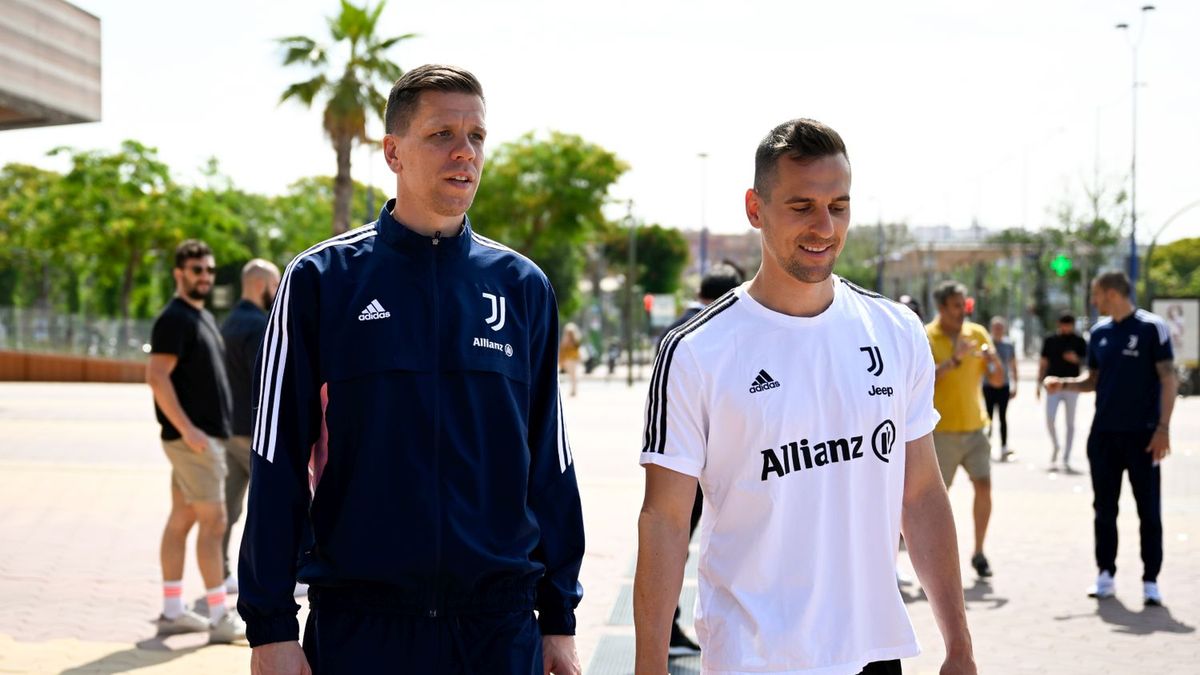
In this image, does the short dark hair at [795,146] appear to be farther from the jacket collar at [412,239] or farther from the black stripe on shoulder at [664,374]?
the jacket collar at [412,239]

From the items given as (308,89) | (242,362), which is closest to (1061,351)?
(242,362)

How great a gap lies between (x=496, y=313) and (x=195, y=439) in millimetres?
4622

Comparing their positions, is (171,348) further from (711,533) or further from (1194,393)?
(1194,393)

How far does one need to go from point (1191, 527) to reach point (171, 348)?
8944mm

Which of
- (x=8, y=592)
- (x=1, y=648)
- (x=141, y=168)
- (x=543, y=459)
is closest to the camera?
(x=543, y=459)

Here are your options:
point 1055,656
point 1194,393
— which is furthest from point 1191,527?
point 1194,393

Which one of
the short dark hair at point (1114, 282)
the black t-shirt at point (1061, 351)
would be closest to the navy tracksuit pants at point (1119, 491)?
the short dark hair at point (1114, 282)

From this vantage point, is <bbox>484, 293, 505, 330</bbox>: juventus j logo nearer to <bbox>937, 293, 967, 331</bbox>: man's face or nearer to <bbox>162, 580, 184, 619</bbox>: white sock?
<bbox>162, 580, 184, 619</bbox>: white sock

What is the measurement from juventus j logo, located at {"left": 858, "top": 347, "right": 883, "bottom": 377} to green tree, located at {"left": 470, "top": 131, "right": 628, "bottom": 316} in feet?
178

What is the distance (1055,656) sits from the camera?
7297 millimetres

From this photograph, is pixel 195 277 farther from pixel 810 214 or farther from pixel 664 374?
pixel 810 214

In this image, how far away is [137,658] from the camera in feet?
22.9

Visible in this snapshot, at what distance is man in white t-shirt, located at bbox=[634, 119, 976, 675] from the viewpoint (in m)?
3.20

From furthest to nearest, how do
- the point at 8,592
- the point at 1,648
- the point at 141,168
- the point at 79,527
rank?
the point at 141,168 → the point at 79,527 → the point at 8,592 → the point at 1,648
